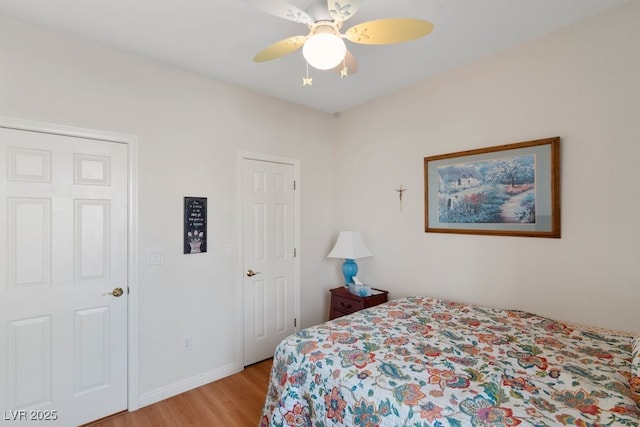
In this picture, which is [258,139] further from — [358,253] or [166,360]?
[166,360]

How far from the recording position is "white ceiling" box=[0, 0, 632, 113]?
174cm

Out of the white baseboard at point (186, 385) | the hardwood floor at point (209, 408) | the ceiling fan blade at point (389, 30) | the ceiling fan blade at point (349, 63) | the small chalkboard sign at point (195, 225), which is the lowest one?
the hardwood floor at point (209, 408)

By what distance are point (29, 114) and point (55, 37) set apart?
552 millimetres

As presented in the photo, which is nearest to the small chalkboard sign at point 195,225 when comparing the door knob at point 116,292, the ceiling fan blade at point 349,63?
the door knob at point 116,292

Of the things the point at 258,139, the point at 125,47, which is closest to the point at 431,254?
the point at 258,139

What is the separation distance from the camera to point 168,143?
237cm

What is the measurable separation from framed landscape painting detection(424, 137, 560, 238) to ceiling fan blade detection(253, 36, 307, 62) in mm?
1594

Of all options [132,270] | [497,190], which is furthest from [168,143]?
[497,190]

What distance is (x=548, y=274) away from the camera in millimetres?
2037

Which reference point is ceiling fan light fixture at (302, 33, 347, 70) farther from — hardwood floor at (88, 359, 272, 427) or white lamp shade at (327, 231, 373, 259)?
hardwood floor at (88, 359, 272, 427)

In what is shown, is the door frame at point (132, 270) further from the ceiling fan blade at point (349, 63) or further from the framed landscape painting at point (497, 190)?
the framed landscape painting at point (497, 190)

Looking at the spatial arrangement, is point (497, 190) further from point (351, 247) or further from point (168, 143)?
point (168, 143)

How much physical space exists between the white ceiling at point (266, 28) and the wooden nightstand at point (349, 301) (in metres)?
2.02

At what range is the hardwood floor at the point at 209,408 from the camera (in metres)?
2.07
